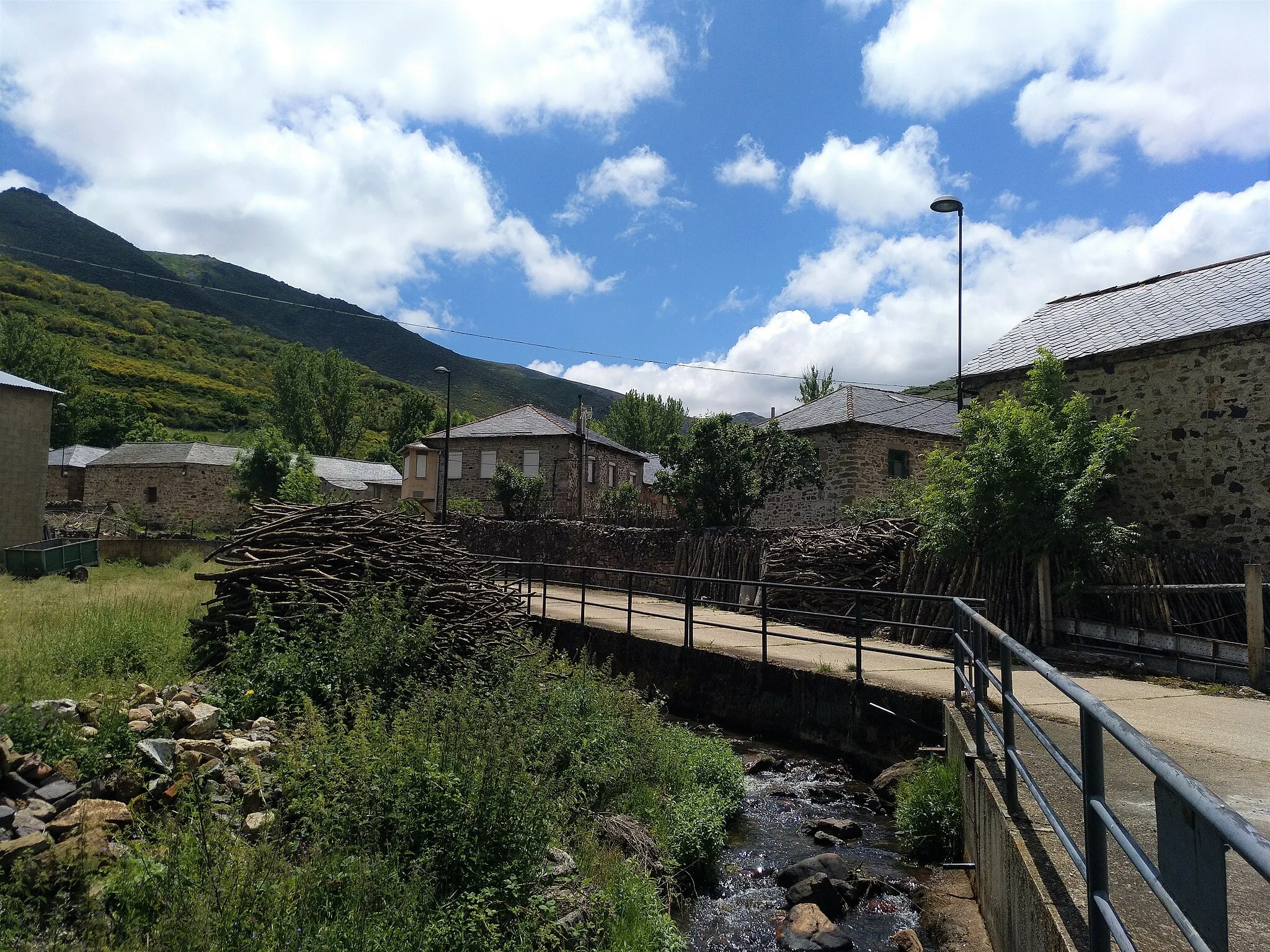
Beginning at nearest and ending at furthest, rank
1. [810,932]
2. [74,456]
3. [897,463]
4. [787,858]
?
[810,932], [787,858], [897,463], [74,456]

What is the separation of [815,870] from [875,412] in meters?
19.6

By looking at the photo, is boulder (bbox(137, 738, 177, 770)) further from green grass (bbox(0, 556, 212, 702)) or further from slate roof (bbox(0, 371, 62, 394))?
slate roof (bbox(0, 371, 62, 394))

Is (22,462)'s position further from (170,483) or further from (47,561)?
(170,483)

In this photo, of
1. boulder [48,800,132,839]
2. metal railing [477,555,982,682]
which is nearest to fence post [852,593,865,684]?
metal railing [477,555,982,682]

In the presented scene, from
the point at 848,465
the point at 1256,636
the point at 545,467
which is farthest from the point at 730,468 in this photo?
the point at 545,467

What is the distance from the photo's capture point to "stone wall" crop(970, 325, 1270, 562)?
10.7 metres

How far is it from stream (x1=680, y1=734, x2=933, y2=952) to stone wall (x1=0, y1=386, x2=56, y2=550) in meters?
24.3

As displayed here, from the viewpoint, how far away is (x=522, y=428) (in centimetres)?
3719

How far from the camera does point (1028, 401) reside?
12.7 m

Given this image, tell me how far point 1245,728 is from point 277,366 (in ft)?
229

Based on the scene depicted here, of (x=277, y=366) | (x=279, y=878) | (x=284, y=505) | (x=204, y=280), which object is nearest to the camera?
(x=279, y=878)

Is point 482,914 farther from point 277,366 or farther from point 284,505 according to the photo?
point 277,366

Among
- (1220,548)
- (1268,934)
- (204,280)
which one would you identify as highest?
(204,280)

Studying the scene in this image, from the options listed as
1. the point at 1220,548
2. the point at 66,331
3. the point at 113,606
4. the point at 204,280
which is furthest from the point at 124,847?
the point at 204,280
